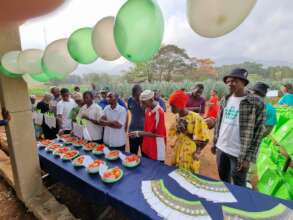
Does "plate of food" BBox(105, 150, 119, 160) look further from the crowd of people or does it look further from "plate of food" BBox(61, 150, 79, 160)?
"plate of food" BBox(61, 150, 79, 160)

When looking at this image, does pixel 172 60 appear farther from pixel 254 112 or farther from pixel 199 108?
pixel 254 112

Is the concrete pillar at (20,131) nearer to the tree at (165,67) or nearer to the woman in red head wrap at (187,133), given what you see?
the woman in red head wrap at (187,133)

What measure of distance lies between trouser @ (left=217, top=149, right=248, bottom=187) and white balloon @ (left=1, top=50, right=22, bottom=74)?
7.84ft

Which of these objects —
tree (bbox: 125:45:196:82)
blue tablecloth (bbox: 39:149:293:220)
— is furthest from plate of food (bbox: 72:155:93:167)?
tree (bbox: 125:45:196:82)

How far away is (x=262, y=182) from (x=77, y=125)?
2.71 metres

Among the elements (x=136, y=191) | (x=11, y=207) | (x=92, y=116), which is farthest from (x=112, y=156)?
(x=11, y=207)

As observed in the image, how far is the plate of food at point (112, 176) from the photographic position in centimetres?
136

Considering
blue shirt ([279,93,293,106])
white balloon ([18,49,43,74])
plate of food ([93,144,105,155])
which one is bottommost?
plate of food ([93,144,105,155])

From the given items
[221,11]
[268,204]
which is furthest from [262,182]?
[221,11]

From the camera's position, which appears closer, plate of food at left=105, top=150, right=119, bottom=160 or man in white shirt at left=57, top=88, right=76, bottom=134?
plate of food at left=105, top=150, right=119, bottom=160

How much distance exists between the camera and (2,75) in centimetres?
187

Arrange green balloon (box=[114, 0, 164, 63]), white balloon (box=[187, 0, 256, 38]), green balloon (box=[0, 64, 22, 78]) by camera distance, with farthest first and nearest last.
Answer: green balloon (box=[0, 64, 22, 78]), green balloon (box=[114, 0, 164, 63]), white balloon (box=[187, 0, 256, 38])

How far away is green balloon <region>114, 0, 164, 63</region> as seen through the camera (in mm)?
949

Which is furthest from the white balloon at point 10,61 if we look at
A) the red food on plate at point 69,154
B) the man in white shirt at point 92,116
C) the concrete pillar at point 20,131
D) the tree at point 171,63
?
the tree at point 171,63
